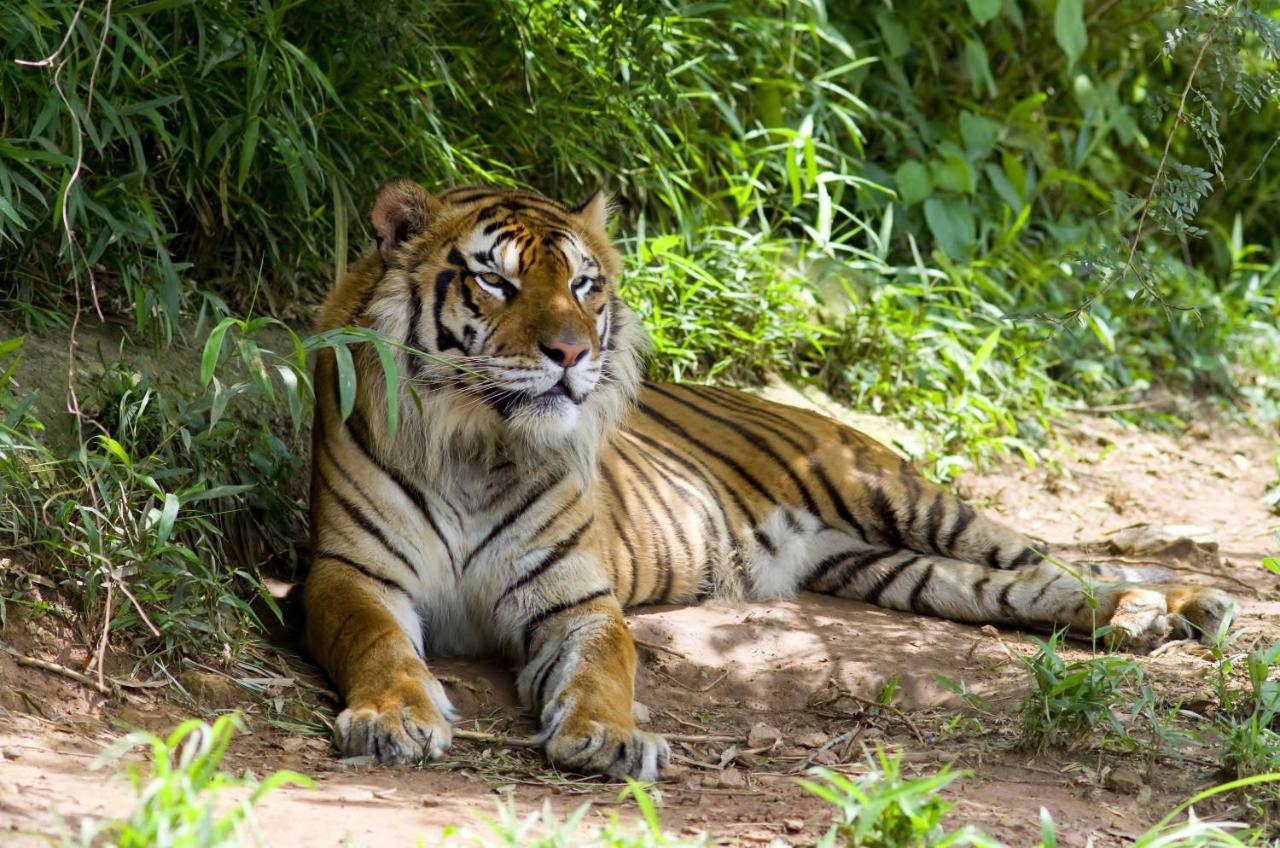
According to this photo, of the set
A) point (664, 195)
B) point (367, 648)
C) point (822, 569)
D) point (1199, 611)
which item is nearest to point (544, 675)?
point (367, 648)

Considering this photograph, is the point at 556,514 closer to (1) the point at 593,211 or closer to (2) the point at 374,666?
(2) the point at 374,666

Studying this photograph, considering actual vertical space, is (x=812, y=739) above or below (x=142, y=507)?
below

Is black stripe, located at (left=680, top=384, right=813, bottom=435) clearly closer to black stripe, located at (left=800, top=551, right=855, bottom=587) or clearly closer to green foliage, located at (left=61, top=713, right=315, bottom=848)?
black stripe, located at (left=800, top=551, right=855, bottom=587)

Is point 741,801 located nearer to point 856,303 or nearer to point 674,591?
point 674,591

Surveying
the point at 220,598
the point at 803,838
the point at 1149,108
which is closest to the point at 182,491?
the point at 220,598

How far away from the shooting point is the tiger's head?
351 cm

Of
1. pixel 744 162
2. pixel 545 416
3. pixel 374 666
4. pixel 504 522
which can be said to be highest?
pixel 744 162

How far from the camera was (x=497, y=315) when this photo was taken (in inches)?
140

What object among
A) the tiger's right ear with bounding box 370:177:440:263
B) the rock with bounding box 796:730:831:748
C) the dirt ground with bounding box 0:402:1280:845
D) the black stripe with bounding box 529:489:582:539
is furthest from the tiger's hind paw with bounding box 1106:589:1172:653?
the tiger's right ear with bounding box 370:177:440:263

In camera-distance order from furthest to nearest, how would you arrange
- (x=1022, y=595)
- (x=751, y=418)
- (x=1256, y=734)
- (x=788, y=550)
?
(x=751, y=418)
(x=788, y=550)
(x=1022, y=595)
(x=1256, y=734)

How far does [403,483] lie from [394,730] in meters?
0.77

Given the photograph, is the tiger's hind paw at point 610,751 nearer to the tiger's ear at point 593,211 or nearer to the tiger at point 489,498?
the tiger at point 489,498

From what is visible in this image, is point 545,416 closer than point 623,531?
Yes

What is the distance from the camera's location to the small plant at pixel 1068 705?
10.2ft
